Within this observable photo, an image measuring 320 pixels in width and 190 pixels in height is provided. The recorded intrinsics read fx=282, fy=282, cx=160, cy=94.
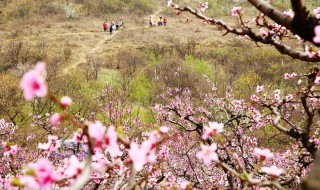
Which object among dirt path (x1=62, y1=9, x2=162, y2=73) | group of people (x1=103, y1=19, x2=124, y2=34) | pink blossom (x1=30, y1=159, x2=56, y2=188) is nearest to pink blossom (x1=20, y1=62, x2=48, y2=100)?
pink blossom (x1=30, y1=159, x2=56, y2=188)

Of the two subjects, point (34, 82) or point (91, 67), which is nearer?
point (34, 82)

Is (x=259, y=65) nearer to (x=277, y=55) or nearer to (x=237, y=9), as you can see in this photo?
(x=277, y=55)

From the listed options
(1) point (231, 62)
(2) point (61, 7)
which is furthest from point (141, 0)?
(1) point (231, 62)

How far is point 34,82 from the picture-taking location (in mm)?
874

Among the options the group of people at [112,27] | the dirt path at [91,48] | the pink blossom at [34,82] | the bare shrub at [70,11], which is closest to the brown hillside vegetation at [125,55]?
the dirt path at [91,48]

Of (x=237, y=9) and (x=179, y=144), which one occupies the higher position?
(x=237, y=9)

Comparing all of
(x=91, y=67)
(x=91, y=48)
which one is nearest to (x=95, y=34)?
(x=91, y=48)

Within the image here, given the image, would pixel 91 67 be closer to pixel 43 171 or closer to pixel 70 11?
→ pixel 43 171

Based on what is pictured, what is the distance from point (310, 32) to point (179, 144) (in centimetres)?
653

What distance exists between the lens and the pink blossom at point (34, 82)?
851mm

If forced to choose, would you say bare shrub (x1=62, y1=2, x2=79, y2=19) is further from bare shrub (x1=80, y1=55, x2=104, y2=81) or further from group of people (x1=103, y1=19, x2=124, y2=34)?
bare shrub (x1=80, y1=55, x2=104, y2=81)

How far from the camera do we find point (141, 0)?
42.2 m

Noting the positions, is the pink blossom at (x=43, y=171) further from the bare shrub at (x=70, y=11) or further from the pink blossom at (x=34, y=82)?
the bare shrub at (x=70, y=11)

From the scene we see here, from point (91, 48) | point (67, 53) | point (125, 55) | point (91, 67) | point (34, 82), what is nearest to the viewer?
point (34, 82)
